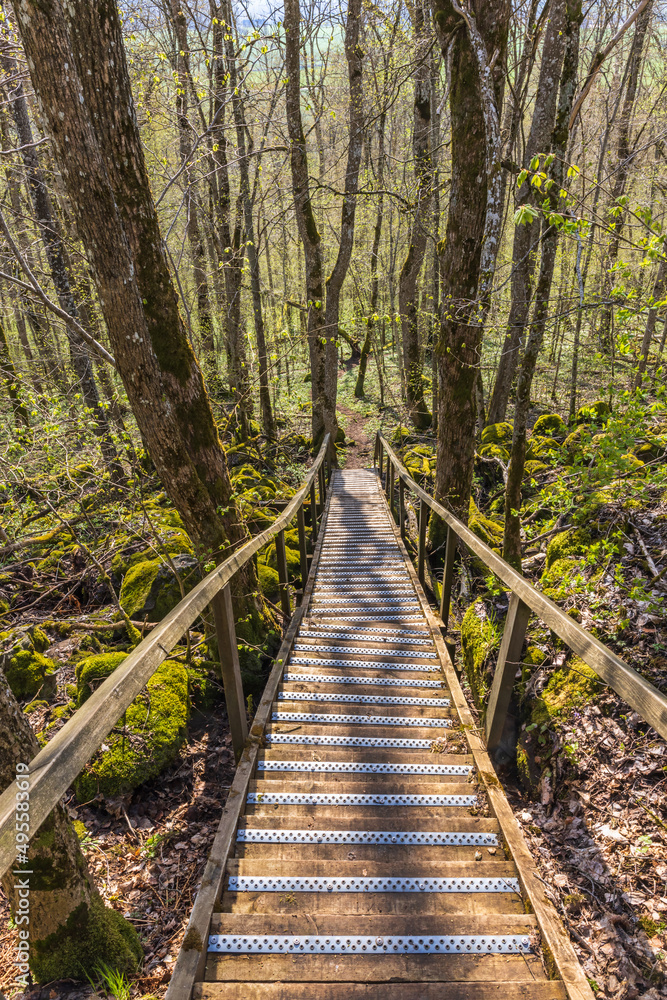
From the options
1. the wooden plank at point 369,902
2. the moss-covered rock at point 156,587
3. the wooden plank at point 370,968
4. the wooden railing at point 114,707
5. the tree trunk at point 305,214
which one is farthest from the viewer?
the tree trunk at point 305,214

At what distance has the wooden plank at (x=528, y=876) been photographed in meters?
1.70

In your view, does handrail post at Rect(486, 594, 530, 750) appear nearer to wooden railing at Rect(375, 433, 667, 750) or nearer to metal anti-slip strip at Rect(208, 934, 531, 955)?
wooden railing at Rect(375, 433, 667, 750)

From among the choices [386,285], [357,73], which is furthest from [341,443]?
[357,73]

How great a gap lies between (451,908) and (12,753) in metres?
1.86

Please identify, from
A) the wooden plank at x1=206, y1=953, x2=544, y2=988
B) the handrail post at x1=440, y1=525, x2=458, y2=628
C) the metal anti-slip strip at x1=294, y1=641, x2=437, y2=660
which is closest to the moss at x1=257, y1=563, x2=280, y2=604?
the metal anti-slip strip at x1=294, y1=641, x2=437, y2=660

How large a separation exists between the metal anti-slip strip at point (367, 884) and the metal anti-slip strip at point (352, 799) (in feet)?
1.52

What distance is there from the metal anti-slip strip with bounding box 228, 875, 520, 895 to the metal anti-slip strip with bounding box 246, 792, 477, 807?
0.46 metres

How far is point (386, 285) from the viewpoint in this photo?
20.3 meters

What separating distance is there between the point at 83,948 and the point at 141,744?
1.63m

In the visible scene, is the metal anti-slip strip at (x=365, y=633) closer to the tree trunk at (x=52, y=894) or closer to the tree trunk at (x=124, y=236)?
the tree trunk at (x=124, y=236)

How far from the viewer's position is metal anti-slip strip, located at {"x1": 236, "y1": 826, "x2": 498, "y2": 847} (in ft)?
7.61

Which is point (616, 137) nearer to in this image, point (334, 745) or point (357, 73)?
point (357, 73)

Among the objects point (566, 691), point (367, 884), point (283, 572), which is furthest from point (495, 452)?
point (367, 884)

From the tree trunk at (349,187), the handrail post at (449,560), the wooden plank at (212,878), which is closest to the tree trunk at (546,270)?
the handrail post at (449,560)
